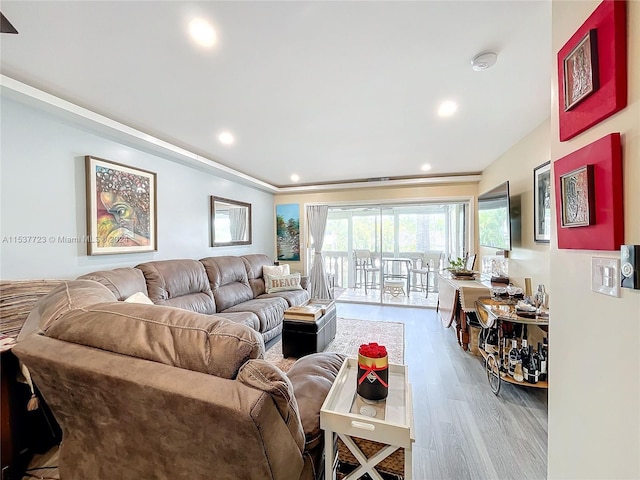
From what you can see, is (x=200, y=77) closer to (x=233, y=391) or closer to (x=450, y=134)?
(x=233, y=391)

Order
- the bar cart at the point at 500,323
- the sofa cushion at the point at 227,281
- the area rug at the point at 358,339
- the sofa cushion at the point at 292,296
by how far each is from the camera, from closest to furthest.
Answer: the bar cart at the point at 500,323
the area rug at the point at 358,339
the sofa cushion at the point at 227,281
the sofa cushion at the point at 292,296

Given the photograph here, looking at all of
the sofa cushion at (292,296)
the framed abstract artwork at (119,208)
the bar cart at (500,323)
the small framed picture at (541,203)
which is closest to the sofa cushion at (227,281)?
the sofa cushion at (292,296)

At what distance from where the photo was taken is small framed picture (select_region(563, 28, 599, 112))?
86 cm

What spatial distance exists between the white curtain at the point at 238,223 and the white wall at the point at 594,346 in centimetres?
419

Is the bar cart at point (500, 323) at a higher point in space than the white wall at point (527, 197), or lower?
lower

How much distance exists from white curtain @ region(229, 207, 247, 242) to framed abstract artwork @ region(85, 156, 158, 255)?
149 centimetres

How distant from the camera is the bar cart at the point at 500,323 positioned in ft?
6.70

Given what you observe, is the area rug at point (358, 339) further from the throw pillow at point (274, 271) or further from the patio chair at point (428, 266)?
the patio chair at point (428, 266)

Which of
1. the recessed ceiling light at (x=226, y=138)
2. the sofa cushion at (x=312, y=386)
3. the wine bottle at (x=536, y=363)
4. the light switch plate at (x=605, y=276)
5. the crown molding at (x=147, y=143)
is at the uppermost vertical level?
the recessed ceiling light at (x=226, y=138)

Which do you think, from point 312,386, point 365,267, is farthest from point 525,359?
point 365,267

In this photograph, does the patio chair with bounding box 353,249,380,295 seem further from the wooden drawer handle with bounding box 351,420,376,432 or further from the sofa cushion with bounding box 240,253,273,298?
the wooden drawer handle with bounding box 351,420,376,432

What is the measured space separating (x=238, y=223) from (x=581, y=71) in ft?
14.5

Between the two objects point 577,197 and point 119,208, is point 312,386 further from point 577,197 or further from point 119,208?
point 119,208

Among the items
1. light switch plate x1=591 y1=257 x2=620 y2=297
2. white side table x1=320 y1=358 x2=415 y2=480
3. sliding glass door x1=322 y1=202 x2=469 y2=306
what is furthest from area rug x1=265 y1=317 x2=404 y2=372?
light switch plate x1=591 y1=257 x2=620 y2=297
